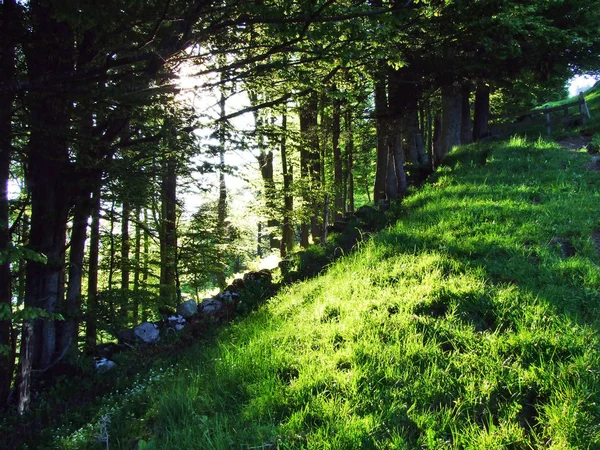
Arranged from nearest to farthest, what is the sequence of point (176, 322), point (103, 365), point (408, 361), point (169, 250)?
point (408, 361) < point (103, 365) < point (176, 322) < point (169, 250)

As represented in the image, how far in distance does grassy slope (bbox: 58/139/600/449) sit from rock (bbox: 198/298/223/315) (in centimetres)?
247

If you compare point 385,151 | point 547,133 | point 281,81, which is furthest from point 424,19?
point 547,133

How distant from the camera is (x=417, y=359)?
2.89 meters

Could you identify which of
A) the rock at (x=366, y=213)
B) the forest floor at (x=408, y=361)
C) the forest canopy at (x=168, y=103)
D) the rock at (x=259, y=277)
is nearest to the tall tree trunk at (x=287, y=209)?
the forest canopy at (x=168, y=103)

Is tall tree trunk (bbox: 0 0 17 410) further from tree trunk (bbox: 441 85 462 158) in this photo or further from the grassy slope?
tree trunk (bbox: 441 85 462 158)

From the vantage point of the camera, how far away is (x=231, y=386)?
3066 millimetres

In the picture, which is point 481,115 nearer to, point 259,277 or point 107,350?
point 259,277

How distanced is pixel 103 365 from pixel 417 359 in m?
5.29

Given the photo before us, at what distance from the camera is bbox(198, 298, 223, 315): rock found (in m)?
7.35

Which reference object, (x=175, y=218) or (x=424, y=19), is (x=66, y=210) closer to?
(x=175, y=218)

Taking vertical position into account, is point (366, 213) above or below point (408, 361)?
above

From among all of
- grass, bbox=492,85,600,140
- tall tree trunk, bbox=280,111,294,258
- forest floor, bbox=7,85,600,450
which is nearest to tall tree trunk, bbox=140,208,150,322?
forest floor, bbox=7,85,600,450

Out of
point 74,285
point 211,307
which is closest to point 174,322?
point 211,307

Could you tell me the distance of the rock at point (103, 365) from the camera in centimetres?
586
